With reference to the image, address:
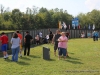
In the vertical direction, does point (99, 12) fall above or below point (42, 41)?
above

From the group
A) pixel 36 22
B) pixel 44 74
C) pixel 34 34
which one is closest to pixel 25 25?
pixel 36 22

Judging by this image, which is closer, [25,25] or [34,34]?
[34,34]

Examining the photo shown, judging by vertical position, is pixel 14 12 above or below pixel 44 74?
above

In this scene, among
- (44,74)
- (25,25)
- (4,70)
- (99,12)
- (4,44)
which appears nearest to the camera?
(44,74)

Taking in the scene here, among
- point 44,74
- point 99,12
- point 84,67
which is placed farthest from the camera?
point 99,12

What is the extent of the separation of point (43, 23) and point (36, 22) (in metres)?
3.53

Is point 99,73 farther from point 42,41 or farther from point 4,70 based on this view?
point 42,41

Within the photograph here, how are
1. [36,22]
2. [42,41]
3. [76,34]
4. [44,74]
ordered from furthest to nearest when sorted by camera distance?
[36,22], [76,34], [42,41], [44,74]

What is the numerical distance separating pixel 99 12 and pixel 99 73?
106m

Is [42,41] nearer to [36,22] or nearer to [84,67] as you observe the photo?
[84,67]

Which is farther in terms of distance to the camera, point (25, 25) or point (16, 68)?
point (25, 25)

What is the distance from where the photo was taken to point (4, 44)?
16922 mm

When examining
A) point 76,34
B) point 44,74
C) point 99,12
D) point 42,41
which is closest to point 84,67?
point 44,74

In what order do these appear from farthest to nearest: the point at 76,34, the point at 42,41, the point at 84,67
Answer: the point at 76,34, the point at 42,41, the point at 84,67
